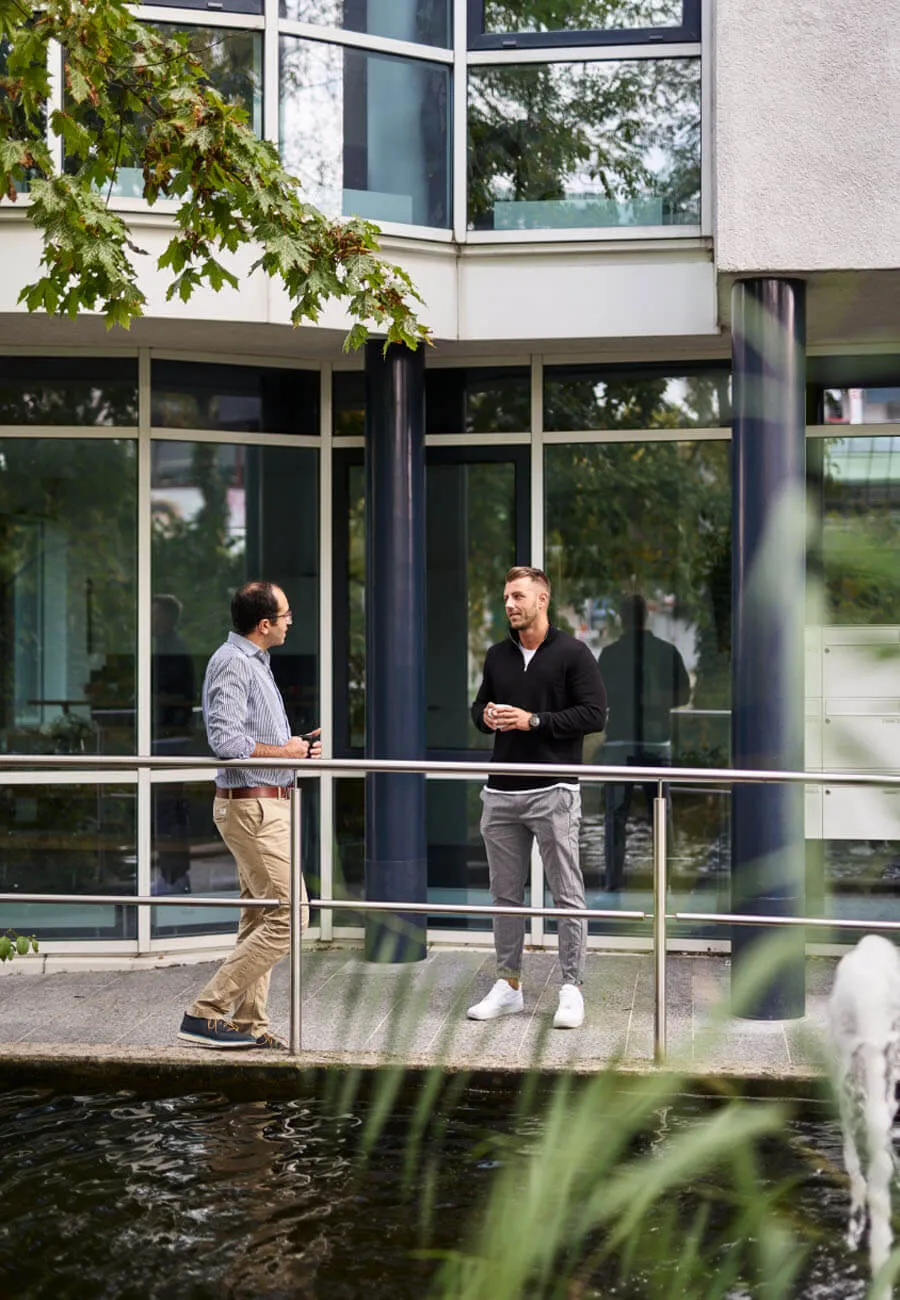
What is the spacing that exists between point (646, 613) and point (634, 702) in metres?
0.47

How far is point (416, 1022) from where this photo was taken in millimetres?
1527

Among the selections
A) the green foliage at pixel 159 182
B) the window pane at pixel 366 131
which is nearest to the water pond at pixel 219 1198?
the green foliage at pixel 159 182

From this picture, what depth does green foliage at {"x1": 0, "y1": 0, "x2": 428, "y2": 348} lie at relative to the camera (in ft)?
18.6

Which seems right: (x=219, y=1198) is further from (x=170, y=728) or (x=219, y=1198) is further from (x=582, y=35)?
(x=582, y=35)

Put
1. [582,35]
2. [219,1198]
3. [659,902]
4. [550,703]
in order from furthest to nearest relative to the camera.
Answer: [582,35]
[550,703]
[659,902]
[219,1198]

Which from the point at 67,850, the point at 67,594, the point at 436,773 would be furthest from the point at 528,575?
the point at 67,850

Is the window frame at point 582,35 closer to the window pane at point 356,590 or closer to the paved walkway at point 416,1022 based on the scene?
the window pane at point 356,590

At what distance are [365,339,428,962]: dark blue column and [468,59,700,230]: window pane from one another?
96cm

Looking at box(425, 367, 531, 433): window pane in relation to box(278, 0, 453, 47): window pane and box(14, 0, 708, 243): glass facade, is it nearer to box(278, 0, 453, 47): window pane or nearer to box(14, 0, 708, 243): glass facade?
box(14, 0, 708, 243): glass facade

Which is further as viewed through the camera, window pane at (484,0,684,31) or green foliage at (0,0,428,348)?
window pane at (484,0,684,31)

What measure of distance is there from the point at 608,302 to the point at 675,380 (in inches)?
31.0

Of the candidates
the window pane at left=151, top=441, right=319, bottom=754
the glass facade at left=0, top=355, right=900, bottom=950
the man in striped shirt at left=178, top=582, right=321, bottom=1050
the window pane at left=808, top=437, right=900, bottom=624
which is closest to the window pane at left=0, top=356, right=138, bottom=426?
the glass facade at left=0, top=355, right=900, bottom=950

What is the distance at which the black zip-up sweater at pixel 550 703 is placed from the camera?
6.49 m

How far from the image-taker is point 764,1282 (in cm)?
131
